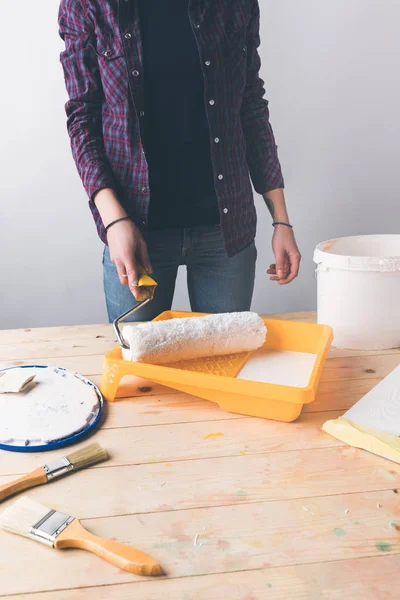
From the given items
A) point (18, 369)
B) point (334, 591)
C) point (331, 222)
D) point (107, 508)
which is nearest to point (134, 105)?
point (18, 369)

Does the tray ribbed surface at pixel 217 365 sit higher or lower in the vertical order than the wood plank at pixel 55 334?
higher

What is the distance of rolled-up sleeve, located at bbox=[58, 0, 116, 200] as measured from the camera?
1131mm

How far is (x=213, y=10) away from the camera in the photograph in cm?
118

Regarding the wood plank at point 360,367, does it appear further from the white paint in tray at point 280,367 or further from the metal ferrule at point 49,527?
the metal ferrule at point 49,527

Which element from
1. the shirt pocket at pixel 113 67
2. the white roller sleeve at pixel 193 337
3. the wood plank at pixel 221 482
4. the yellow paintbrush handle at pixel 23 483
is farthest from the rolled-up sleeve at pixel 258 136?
the yellow paintbrush handle at pixel 23 483

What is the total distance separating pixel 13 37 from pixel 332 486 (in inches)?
63.7

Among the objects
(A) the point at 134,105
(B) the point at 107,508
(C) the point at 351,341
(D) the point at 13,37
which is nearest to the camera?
(B) the point at 107,508

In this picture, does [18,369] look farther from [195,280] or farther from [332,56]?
[332,56]

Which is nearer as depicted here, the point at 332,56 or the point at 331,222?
the point at 332,56

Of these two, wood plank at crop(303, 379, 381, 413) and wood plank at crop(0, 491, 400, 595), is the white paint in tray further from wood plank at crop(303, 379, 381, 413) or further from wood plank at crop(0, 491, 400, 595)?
wood plank at crop(0, 491, 400, 595)

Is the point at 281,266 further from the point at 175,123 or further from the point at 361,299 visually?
the point at 175,123

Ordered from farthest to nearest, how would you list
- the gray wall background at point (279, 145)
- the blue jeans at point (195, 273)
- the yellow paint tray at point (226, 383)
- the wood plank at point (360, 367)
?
the gray wall background at point (279, 145), the blue jeans at point (195, 273), the wood plank at point (360, 367), the yellow paint tray at point (226, 383)

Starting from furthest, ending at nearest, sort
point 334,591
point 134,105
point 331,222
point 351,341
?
1. point 331,222
2. point 134,105
3. point 351,341
4. point 334,591

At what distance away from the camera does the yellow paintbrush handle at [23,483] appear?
64 centimetres
